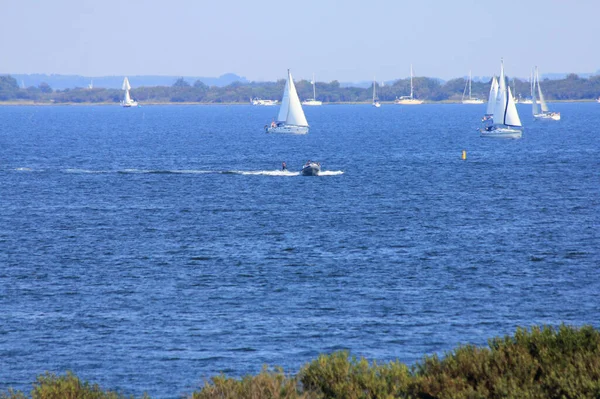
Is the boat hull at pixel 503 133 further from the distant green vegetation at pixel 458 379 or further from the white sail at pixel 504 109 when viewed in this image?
the distant green vegetation at pixel 458 379

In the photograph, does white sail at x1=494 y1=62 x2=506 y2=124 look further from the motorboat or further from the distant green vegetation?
the distant green vegetation

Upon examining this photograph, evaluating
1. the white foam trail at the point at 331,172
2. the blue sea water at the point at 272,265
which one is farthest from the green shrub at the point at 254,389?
the white foam trail at the point at 331,172

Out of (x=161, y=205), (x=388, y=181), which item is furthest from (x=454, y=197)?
(x=161, y=205)

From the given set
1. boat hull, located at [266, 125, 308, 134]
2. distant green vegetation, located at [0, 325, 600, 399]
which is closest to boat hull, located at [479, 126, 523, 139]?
boat hull, located at [266, 125, 308, 134]

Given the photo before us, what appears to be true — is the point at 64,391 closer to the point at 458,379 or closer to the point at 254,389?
the point at 254,389

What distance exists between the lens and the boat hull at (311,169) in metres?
97.2

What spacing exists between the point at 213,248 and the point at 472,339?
79.2 feet

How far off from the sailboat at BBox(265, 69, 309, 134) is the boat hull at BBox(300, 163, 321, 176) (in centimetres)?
5313

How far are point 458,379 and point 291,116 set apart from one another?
137 meters

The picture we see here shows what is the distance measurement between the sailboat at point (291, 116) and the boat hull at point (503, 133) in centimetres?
3124

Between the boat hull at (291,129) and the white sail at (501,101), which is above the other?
the white sail at (501,101)

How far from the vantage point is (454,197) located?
8106cm

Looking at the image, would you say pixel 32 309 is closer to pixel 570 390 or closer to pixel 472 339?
pixel 472 339

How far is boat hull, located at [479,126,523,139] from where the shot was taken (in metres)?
148
